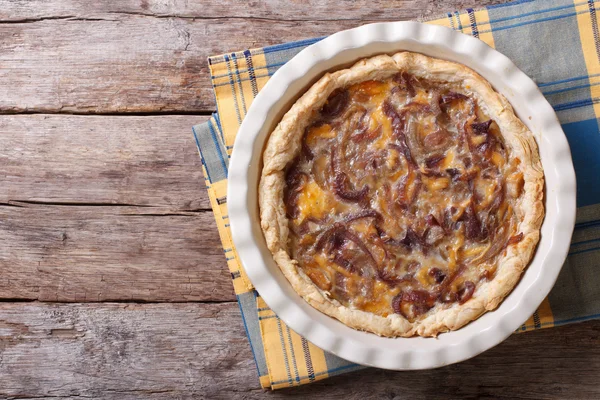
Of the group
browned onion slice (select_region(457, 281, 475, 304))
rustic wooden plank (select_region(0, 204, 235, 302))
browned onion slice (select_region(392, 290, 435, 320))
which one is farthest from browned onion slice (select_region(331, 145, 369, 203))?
rustic wooden plank (select_region(0, 204, 235, 302))

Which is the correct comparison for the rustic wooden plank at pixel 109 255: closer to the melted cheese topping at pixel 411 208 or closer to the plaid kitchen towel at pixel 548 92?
the plaid kitchen towel at pixel 548 92

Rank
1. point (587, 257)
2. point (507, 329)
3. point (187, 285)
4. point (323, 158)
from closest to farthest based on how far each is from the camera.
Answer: point (507, 329)
point (323, 158)
point (587, 257)
point (187, 285)

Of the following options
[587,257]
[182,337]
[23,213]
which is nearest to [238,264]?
[182,337]

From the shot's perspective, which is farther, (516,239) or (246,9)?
(246,9)

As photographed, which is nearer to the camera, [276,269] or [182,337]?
[276,269]

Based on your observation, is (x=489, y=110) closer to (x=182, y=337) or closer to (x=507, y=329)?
(x=507, y=329)

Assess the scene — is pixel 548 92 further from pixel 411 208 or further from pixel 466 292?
pixel 466 292

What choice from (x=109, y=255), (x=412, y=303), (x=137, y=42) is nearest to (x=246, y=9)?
(x=137, y=42)

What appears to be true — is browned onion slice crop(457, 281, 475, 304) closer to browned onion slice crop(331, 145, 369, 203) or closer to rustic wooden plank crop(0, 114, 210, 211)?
browned onion slice crop(331, 145, 369, 203)
